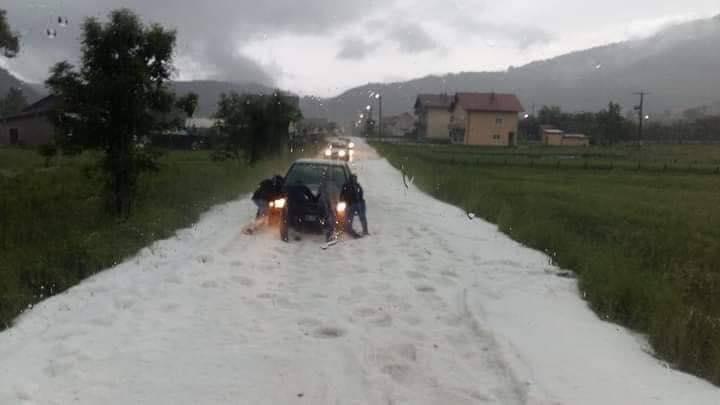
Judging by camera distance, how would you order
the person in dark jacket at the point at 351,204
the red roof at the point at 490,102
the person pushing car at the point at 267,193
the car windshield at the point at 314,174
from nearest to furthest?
the person in dark jacket at the point at 351,204 → the person pushing car at the point at 267,193 → the car windshield at the point at 314,174 → the red roof at the point at 490,102

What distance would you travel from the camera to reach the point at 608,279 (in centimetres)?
771

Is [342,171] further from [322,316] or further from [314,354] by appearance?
[314,354]

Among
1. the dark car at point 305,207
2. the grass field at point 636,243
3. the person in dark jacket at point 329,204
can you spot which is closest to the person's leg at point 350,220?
the dark car at point 305,207

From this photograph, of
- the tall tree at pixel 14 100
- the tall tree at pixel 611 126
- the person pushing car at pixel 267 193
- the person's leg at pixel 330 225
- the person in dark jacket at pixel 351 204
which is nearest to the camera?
the person's leg at pixel 330 225

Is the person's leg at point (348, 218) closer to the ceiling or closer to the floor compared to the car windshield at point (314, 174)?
closer to the floor

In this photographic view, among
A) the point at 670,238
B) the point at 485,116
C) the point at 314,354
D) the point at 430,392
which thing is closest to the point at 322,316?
the point at 314,354

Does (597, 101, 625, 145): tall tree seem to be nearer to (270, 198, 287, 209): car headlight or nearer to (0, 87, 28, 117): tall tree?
(0, 87, 28, 117): tall tree

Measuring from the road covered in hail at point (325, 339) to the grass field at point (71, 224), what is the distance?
1.17ft

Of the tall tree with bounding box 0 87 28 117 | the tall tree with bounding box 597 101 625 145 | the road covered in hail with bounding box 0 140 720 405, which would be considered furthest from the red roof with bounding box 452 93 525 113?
the road covered in hail with bounding box 0 140 720 405

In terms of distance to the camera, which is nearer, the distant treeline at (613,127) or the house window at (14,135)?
the house window at (14,135)

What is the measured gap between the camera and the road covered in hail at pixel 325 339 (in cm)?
446

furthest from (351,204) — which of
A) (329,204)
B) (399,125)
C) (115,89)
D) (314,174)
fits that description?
(399,125)

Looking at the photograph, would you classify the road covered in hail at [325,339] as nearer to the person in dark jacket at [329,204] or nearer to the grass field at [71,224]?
the grass field at [71,224]

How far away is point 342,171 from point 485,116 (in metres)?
71.2
